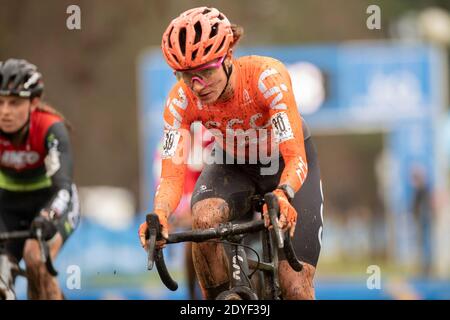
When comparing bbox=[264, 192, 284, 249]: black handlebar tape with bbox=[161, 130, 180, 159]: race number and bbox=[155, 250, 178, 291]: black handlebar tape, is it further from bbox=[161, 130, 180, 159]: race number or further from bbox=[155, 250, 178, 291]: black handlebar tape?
bbox=[161, 130, 180, 159]: race number

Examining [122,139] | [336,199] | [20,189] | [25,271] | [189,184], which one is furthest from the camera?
[336,199]

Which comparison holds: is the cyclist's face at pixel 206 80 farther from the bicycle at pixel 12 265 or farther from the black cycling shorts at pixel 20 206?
the black cycling shorts at pixel 20 206

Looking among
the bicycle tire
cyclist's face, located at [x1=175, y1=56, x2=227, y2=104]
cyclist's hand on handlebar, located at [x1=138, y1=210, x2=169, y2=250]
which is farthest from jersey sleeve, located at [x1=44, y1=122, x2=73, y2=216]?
the bicycle tire

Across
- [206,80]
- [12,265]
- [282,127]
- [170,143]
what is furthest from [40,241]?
[282,127]

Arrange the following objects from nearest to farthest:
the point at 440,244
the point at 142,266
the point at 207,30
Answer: the point at 207,30 < the point at 142,266 < the point at 440,244

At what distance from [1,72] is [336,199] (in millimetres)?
28362

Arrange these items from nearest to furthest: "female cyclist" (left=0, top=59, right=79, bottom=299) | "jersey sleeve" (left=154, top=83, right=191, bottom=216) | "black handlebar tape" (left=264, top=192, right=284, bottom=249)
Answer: "black handlebar tape" (left=264, top=192, right=284, bottom=249)
"jersey sleeve" (left=154, top=83, right=191, bottom=216)
"female cyclist" (left=0, top=59, right=79, bottom=299)

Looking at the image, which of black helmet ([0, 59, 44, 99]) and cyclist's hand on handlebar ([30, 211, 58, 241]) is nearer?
cyclist's hand on handlebar ([30, 211, 58, 241])

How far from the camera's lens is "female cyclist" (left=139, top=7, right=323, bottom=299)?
7.24 m

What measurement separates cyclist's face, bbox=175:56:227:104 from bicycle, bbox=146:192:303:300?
Result: 852 mm

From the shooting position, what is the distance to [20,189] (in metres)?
10.2
